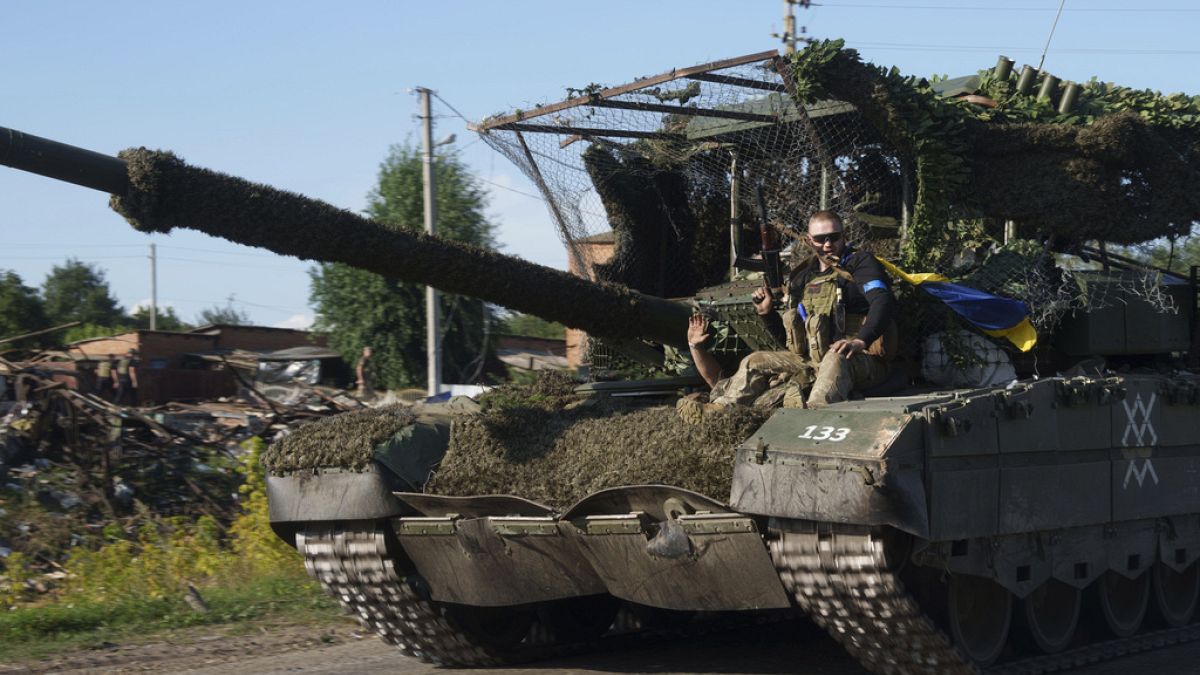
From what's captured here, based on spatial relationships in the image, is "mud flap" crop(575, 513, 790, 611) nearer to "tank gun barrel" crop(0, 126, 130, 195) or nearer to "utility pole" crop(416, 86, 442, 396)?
"tank gun barrel" crop(0, 126, 130, 195)

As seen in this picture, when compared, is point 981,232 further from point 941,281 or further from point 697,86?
point 697,86

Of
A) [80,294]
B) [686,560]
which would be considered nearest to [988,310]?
[686,560]

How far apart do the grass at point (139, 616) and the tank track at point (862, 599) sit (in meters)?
4.75

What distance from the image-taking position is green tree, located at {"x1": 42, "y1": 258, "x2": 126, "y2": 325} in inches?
1801

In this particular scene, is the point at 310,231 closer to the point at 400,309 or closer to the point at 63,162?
the point at 63,162

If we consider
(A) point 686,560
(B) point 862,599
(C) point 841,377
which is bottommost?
(B) point 862,599

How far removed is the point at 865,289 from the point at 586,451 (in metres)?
1.70

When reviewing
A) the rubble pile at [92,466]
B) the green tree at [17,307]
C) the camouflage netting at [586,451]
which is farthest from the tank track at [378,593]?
the green tree at [17,307]

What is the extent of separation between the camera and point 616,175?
36.0 ft

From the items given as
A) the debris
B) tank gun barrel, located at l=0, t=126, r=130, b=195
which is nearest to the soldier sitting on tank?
tank gun barrel, located at l=0, t=126, r=130, b=195

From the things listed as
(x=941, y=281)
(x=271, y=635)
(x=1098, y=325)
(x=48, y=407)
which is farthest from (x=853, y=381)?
(x=48, y=407)

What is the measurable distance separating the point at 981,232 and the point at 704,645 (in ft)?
10.0

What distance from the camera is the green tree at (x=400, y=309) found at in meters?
26.1

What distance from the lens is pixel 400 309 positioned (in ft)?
85.5
